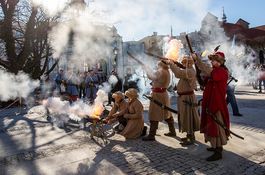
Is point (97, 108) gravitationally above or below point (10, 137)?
above

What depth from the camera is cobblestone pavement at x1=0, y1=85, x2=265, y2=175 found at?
3113mm

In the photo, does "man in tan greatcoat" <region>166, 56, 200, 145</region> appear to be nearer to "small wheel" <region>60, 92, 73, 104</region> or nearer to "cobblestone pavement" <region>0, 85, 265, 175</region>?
"cobblestone pavement" <region>0, 85, 265, 175</region>

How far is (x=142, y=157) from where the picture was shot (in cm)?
362

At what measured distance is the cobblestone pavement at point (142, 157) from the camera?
311 cm

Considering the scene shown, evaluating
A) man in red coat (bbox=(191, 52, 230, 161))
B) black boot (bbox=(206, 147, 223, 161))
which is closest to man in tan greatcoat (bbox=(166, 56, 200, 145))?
man in red coat (bbox=(191, 52, 230, 161))

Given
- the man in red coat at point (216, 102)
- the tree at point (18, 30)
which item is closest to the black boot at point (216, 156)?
the man in red coat at point (216, 102)

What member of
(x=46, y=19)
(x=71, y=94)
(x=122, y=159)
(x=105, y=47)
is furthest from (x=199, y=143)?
(x=105, y=47)

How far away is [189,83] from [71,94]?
234 inches

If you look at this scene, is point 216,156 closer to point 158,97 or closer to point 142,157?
point 142,157

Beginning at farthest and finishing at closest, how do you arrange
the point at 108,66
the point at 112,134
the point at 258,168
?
the point at 108,66 < the point at 112,134 < the point at 258,168

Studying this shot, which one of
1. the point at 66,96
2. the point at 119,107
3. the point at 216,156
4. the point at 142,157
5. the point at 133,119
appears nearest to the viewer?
the point at 216,156

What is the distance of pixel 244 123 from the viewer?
585 cm

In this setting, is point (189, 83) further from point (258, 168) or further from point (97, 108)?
point (97, 108)

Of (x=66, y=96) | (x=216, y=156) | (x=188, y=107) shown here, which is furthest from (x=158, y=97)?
(x=66, y=96)
